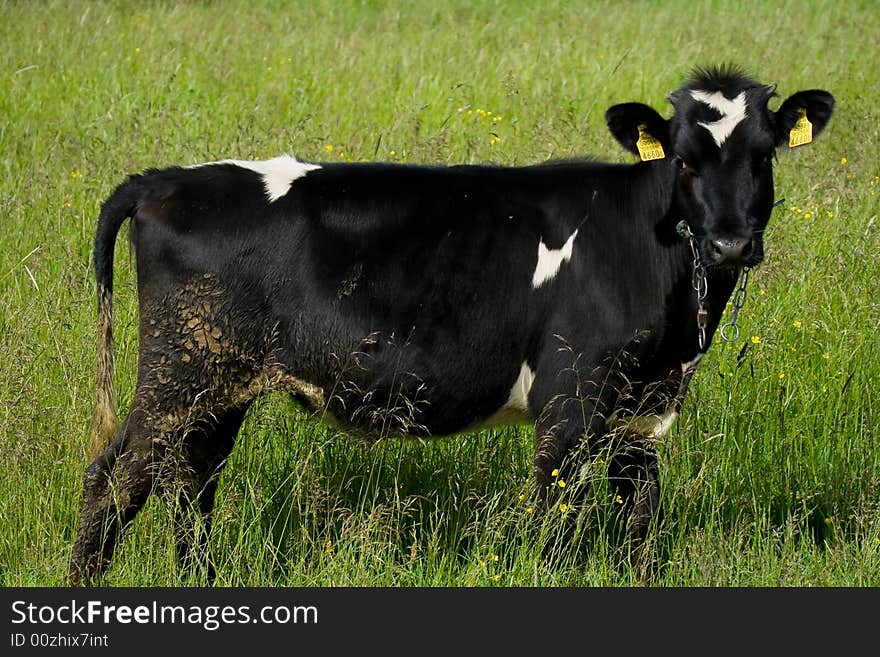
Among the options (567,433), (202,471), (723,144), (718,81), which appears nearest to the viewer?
(723,144)

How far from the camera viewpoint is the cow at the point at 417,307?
5.11m

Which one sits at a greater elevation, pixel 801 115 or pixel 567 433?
pixel 801 115

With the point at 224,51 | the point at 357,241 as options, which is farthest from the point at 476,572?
the point at 224,51

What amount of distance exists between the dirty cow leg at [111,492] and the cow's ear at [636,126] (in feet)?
7.67

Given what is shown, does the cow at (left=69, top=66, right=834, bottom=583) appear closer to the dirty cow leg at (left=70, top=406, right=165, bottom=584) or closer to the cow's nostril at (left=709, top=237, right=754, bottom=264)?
the dirty cow leg at (left=70, top=406, right=165, bottom=584)

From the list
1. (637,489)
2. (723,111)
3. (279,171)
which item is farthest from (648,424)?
(279,171)

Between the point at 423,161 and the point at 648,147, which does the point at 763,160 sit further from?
the point at 423,161

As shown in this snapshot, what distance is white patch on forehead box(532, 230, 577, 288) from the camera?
520 cm

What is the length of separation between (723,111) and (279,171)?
1887 millimetres

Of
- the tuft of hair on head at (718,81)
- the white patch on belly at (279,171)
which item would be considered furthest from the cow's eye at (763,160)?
the white patch on belly at (279,171)

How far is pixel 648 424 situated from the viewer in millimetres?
5242

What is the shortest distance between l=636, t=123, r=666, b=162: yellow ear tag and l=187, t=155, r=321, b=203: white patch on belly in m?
1.39

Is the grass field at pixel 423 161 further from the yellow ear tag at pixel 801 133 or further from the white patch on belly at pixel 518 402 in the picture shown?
the yellow ear tag at pixel 801 133

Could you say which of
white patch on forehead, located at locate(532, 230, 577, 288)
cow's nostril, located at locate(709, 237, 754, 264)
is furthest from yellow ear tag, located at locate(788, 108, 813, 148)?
white patch on forehead, located at locate(532, 230, 577, 288)
